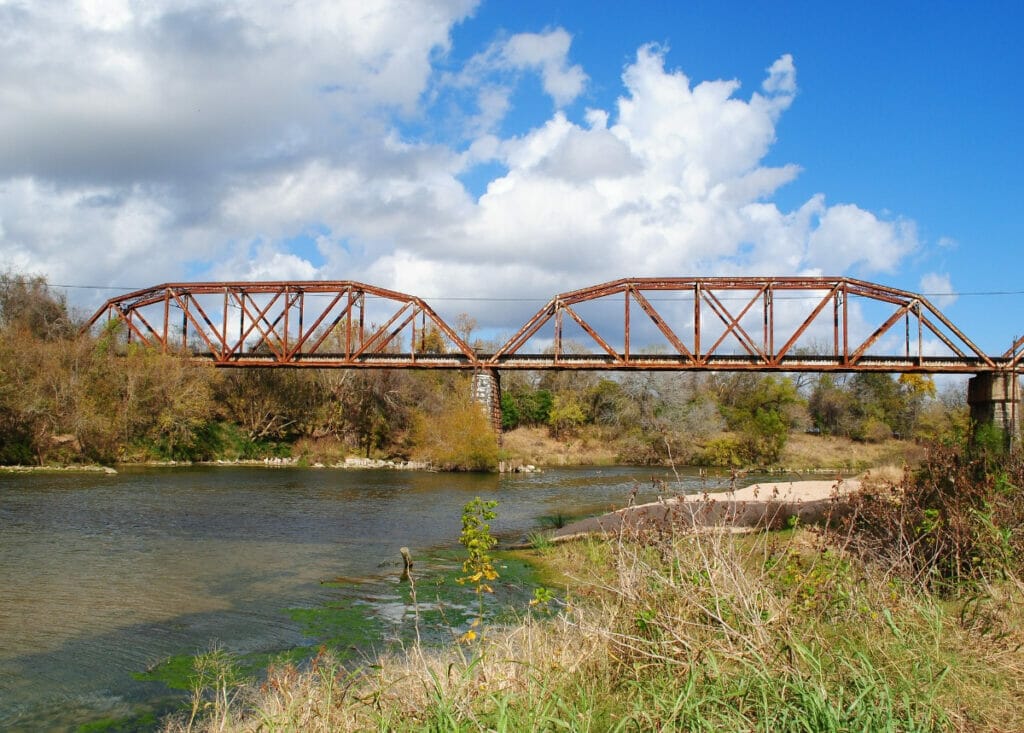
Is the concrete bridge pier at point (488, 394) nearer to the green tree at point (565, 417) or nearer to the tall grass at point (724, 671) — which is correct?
the green tree at point (565, 417)

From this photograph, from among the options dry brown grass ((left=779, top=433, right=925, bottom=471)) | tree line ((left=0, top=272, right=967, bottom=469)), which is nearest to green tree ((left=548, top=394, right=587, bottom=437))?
tree line ((left=0, top=272, right=967, bottom=469))

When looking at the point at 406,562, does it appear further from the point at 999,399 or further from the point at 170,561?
the point at 999,399

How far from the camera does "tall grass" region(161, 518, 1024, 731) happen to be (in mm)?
5141

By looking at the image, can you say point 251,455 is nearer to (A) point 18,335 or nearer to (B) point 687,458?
(A) point 18,335

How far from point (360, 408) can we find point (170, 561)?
46970 mm

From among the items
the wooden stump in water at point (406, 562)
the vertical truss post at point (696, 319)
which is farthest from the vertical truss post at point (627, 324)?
the wooden stump in water at point (406, 562)

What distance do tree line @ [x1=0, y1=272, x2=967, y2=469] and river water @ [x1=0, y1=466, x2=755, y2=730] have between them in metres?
8.78

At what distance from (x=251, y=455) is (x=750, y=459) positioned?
128 feet

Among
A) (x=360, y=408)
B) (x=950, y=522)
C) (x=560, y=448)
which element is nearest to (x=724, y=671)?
(x=950, y=522)

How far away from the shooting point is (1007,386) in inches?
2028

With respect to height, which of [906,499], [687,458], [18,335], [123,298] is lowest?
[687,458]

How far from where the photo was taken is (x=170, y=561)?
58.7 ft

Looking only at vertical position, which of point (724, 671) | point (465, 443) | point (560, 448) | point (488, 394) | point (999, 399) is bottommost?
point (560, 448)

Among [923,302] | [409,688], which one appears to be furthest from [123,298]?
[409,688]
